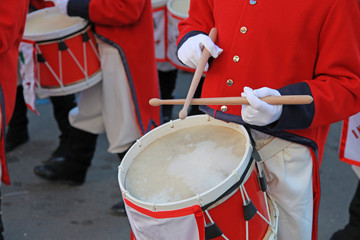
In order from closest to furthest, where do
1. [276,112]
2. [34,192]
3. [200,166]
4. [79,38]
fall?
[276,112], [200,166], [79,38], [34,192]

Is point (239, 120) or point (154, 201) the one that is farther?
point (239, 120)

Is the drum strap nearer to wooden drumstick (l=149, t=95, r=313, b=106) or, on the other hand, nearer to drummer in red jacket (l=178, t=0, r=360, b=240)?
drummer in red jacket (l=178, t=0, r=360, b=240)

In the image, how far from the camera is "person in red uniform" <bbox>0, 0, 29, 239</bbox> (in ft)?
6.81

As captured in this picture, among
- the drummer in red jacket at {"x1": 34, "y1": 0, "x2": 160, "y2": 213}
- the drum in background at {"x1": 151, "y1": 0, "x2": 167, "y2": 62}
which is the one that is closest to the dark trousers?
the drummer in red jacket at {"x1": 34, "y1": 0, "x2": 160, "y2": 213}

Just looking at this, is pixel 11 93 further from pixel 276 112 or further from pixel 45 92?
pixel 276 112

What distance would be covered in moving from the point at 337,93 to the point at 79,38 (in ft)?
4.79

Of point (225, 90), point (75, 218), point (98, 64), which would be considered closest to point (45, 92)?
point (98, 64)

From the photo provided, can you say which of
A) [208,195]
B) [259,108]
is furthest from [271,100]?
[208,195]

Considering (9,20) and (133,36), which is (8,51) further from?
(133,36)

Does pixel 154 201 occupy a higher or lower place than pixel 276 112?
lower

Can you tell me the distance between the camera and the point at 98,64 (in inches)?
104

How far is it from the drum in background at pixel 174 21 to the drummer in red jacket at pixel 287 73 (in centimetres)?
135

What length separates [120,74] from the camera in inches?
102

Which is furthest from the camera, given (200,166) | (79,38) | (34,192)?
(34,192)
